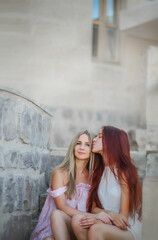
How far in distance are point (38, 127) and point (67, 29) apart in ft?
11.8

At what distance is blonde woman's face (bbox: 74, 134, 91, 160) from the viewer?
9.52 feet

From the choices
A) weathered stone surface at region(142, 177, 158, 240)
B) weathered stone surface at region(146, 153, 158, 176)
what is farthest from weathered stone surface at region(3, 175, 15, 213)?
weathered stone surface at region(146, 153, 158, 176)

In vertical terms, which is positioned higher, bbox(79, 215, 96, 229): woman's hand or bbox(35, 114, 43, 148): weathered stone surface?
bbox(35, 114, 43, 148): weathered stone surface

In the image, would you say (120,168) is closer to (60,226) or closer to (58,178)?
(58,178)

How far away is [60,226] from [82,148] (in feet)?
2.11

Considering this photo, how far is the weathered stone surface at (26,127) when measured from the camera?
275 centimetres

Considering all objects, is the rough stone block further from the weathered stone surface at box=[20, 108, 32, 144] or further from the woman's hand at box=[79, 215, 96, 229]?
the woman's hand at box=[79, 215, 96, 229]

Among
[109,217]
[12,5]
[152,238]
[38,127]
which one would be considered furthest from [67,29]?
[152,238]

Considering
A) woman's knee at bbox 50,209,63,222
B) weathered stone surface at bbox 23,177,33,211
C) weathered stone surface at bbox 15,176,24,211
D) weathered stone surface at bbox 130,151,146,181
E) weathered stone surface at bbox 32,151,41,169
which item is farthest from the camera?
weathered stone surface at bbox 130,151,146,181

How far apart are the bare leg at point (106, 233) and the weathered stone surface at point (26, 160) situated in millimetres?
763

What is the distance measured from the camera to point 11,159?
104 inches

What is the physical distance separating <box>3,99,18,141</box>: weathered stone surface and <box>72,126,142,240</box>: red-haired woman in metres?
0.63

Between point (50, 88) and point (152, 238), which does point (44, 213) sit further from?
point (50, 88)

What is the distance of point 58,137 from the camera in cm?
626
